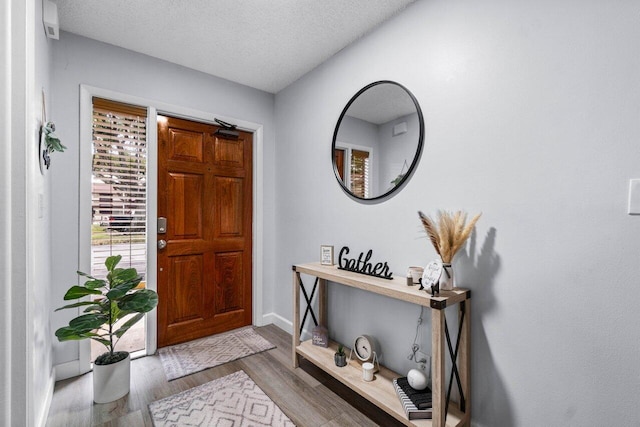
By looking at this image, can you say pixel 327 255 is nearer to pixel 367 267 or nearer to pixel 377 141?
pixel 367 267

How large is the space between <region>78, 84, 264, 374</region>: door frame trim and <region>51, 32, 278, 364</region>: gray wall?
0.14ft

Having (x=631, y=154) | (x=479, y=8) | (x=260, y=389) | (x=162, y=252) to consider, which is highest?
(x=479, y=8)

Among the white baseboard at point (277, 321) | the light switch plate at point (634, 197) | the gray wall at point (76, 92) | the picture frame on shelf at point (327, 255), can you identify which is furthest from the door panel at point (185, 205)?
the light switch plate at point (634, 197)

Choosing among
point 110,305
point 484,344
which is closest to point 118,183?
point 110,305

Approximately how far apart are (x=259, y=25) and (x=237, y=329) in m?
2.69

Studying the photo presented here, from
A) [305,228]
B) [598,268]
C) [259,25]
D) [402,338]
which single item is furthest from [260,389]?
[259,25]

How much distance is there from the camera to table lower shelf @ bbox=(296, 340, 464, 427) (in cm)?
143

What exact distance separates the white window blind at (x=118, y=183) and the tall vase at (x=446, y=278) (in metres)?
2.35

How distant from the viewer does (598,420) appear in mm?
1124

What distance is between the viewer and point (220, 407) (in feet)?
5.79

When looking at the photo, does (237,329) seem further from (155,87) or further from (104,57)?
(104,57)

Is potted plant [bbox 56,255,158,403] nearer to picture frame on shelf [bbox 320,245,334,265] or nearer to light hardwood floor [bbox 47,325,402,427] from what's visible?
light hardwood floor [bbox 47,325,402,427]

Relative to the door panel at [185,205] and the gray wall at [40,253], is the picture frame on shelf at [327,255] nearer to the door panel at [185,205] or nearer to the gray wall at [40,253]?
the door panel at [185,205]

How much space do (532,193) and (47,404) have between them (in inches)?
114
